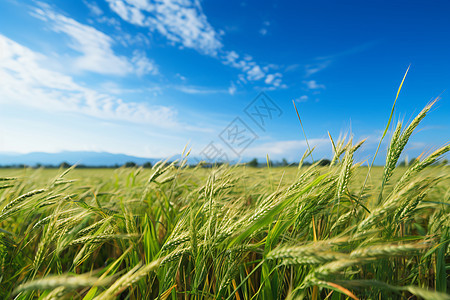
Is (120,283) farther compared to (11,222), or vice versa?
(11,222)

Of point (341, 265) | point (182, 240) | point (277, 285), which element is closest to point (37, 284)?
point (182, 240)

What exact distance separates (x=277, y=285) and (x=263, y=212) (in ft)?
1.33

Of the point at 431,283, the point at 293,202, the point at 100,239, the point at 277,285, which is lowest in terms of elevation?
the point at 431,283

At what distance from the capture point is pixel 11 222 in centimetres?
192

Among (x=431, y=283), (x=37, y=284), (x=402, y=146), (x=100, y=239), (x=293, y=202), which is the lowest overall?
(x=431, y=283)

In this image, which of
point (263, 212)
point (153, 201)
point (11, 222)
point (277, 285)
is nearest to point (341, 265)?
point (263, 212)

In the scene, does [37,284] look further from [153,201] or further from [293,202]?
[153,201]

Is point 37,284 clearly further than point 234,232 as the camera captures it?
No

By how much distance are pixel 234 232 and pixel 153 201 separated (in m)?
1.70

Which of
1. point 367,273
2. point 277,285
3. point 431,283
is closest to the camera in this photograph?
point 277,285

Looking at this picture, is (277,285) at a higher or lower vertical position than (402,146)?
lower

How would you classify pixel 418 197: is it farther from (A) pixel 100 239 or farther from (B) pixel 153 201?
(B) pixel 153 201

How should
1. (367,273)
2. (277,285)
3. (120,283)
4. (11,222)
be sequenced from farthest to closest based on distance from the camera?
(11,222)
(367,273)
(277,285)
(120,283)

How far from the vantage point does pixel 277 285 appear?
104 centimetres
